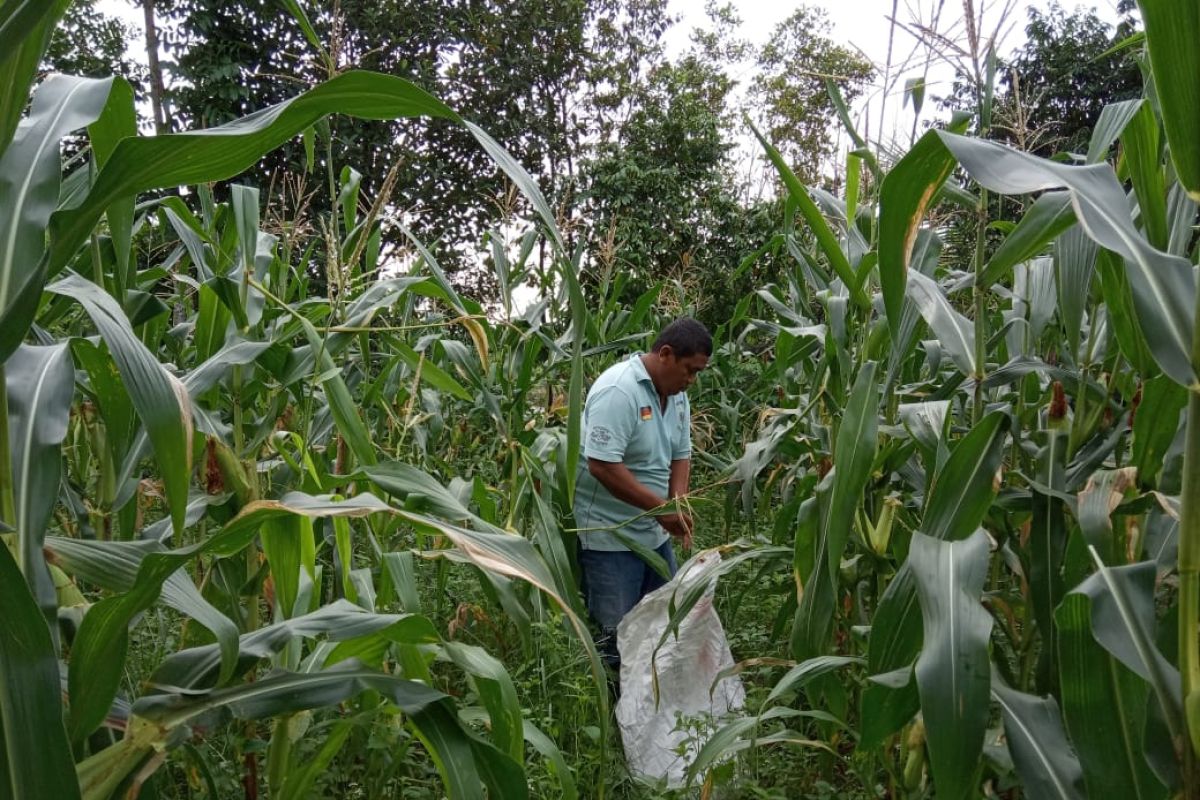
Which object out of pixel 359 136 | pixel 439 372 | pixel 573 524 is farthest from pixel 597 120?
pixel 439 372

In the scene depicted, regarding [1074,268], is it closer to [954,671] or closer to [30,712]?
[954,671]

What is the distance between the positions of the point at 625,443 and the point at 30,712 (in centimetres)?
259

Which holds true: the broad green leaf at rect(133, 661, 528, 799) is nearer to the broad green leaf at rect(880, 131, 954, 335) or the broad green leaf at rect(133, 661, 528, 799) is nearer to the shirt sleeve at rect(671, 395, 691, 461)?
the broad green leaf at rect(880, 131, 954, 335)

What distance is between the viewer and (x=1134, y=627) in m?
1.08

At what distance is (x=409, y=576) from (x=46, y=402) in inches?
32.4

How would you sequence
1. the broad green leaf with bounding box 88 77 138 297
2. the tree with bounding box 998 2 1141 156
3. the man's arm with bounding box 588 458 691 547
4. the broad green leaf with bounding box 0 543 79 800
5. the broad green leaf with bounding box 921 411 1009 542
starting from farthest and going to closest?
1. the tree with bounding box 998 2 1141 156
2. the man's arm with bounding box 588 458 691 547
3. the broad green leaf with bounding box 921 411 1009 542
4. the broad green leaf with bounding box 88 77 138 297
5. the broad green leaf with bounding box 0 543 79 800

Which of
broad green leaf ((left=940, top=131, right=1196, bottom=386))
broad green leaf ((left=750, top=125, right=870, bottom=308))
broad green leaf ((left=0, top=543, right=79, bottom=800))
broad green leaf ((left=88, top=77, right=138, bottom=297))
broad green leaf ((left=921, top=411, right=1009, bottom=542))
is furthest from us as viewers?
broad green leaf ((left=750, top=125, right=870, bottom=308))

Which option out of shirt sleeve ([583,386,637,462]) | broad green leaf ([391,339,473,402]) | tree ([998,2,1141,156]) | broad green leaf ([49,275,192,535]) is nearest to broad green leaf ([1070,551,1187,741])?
broad green leaf ([49,275,192,535])

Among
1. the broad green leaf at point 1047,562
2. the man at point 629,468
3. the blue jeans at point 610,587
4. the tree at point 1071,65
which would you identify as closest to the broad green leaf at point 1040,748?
the broad green leaf at point 1047,562

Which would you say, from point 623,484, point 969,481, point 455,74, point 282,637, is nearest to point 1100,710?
point 969,481

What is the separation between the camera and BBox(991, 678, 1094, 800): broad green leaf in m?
1.30

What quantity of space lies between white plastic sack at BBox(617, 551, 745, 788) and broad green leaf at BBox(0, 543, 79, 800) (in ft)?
6.43

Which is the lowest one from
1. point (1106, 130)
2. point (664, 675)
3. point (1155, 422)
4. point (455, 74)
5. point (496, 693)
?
point (664, 675)

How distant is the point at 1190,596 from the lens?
103 cm
